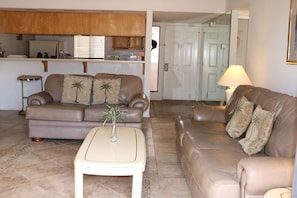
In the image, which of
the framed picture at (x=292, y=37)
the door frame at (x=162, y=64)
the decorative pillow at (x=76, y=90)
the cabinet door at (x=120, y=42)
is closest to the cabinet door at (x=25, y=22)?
the cabinet door at (x=120, y=42)

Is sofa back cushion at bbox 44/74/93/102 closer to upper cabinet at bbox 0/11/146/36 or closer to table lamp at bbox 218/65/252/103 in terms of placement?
upper cabinet at bbox 0/11/146/36

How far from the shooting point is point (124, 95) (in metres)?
5.17

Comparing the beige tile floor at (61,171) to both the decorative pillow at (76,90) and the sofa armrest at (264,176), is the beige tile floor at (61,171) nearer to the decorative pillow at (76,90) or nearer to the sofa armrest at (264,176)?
the decorative pillow at (76,90)

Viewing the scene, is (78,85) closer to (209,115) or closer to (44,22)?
(209,115)

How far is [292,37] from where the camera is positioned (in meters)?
3.36

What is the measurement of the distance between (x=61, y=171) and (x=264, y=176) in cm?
221

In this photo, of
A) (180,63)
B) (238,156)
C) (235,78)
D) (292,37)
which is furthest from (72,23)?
(238,156)

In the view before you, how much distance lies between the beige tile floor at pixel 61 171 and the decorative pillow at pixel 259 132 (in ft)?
2.37

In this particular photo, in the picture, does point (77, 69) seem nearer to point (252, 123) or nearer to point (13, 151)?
point (13, 151)

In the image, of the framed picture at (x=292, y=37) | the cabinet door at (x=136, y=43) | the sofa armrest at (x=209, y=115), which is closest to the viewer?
the framed picture at (x=292, y=37)

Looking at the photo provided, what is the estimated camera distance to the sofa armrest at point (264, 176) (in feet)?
6.69

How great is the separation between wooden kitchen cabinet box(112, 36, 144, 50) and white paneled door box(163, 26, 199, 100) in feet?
5.23

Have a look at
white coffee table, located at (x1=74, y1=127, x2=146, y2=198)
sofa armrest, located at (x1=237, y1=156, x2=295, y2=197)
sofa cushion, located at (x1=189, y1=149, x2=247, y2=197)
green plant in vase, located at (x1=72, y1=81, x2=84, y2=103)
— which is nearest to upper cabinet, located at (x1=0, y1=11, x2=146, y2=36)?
green plant in vase, located at (x1=72, y1=81, x2=84, y2=103)

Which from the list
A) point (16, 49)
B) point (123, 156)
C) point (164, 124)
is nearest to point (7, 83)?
point (16, 49)
